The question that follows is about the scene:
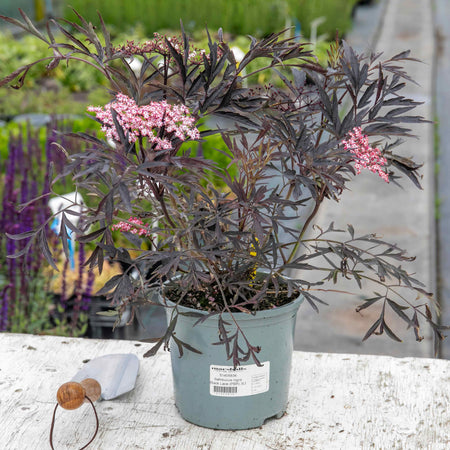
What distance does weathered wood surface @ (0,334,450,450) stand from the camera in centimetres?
131

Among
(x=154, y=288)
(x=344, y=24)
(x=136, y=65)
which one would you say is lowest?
(x=154, y=288)

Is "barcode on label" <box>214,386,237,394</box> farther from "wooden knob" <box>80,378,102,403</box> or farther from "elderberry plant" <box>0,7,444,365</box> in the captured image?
"wooden knob" <box>80,378,102,403</box>

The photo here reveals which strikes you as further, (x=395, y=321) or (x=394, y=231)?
(x=394, y=231)

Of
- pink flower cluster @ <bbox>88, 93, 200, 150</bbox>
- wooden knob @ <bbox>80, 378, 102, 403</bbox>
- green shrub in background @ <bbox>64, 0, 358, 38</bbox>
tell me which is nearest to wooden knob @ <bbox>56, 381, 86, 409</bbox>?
wooden knob @ <bbox>80, 378, 102, 403</bbox>

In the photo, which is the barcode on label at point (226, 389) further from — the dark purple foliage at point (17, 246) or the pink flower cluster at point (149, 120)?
the dark purple foliage at point (17, 246)

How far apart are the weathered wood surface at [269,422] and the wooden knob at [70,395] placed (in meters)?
0.08

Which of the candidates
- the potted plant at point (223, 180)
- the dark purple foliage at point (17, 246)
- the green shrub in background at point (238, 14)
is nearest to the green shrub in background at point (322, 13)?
the green shrub in background at point (238, 14)

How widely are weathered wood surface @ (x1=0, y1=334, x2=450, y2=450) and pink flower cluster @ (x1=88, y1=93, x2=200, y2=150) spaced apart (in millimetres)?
585

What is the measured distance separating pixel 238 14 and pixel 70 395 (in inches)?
317

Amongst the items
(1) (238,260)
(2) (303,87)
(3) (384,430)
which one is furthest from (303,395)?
(2) (303,87)

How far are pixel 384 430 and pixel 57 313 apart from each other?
1.67 m

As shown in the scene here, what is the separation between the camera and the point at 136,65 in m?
4.60

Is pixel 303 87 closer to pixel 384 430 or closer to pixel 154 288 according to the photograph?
pixel 154 288

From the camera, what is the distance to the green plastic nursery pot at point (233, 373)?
1288 millimetres
